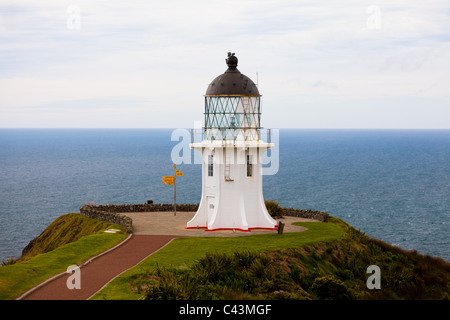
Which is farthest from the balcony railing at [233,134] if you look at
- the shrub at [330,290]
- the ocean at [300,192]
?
the shrub at [330,290]

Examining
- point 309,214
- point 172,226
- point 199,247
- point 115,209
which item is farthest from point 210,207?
point 115,209

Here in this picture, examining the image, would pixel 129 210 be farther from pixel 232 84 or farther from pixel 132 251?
pixel 232 84

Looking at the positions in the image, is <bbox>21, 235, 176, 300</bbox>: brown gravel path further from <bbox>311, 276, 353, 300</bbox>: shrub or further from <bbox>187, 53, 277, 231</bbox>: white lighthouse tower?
<bbox>311, 276, 353, 300</bbox>: shrub

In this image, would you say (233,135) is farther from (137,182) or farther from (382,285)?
(137,182)

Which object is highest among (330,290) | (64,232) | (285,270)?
(285,270)

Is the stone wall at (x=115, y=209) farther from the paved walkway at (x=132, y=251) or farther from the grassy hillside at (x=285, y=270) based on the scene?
the grassy hillside at (x=285, y=270)

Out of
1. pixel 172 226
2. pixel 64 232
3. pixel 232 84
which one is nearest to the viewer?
pixel 232 84
